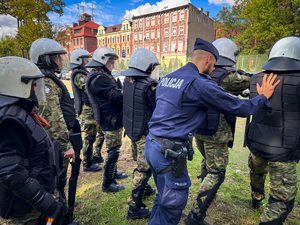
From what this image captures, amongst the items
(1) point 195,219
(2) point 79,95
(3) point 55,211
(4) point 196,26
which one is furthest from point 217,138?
(4) point 196,26

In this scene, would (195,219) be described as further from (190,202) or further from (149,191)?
(149,191)

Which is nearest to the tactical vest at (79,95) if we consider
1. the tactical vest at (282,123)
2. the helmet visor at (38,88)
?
the helmet visor at (38,88)

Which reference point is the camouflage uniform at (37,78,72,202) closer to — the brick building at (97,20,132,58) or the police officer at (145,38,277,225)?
the police officer at (145,38,277,225)

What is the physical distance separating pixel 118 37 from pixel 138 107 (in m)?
50.2

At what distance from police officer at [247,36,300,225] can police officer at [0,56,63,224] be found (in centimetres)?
232

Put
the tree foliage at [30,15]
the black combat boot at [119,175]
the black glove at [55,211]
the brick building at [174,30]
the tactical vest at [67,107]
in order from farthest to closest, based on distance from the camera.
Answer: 1. the brick building at [174,30]
2. the tree foliage at [30,15]
3. the black combat boot at [119,175]
4. the tactical vest at [67,107]
5. the black glove at [55,211]

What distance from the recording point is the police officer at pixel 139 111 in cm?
281

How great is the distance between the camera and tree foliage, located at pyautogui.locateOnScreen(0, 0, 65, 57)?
35.5 ft

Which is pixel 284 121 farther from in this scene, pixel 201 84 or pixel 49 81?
pixel 49 81

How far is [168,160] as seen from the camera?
2.00 metres

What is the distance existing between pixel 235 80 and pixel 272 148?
3.28ft

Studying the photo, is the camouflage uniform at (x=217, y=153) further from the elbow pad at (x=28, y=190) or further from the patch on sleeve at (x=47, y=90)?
the patch on sleeve at (x=47, y=90)

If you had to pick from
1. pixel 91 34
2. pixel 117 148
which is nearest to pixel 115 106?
pixel 117 148

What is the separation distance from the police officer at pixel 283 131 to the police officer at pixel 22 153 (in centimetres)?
232
